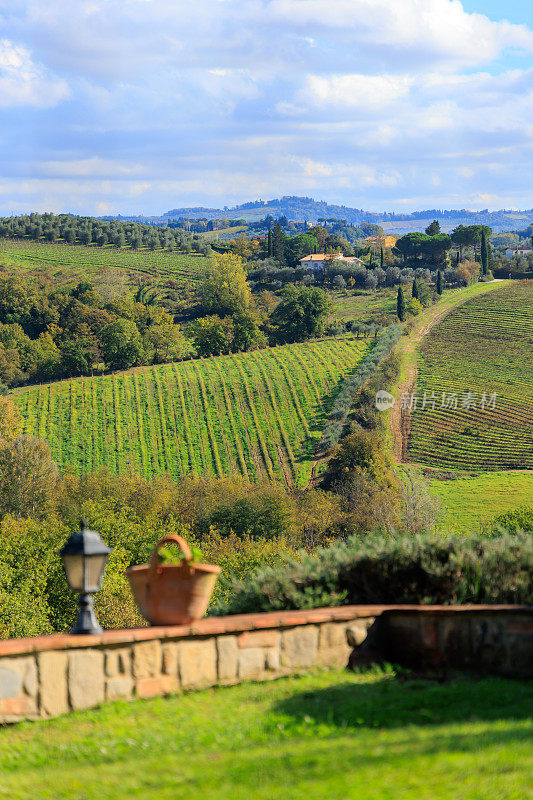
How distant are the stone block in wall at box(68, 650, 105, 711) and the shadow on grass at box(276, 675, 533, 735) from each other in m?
1.31

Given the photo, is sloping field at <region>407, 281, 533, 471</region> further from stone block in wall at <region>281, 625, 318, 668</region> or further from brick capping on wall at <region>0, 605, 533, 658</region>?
stone block in wall at <region>281, 625, 318, 668</region>

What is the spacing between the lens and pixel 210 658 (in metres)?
6.00

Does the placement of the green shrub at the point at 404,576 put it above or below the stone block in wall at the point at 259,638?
above

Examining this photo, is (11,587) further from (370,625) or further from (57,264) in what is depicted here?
(57,264)

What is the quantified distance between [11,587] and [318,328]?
180 feet

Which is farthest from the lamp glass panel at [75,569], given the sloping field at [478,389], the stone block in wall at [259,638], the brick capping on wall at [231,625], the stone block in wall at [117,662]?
the sloping field at [478,389]

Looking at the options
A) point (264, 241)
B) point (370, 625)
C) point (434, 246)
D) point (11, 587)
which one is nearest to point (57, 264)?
point (264, 241)

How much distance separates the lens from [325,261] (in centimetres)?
11175

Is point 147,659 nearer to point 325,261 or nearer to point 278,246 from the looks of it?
point 325,261

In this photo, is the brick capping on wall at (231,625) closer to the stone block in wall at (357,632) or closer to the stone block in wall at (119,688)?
the stone block in wall at (357,632)

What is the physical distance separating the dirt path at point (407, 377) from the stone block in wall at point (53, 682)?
163 feet

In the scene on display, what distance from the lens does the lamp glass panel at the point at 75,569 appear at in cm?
632

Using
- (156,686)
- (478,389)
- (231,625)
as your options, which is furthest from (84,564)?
(478,389)

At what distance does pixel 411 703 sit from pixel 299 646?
123 cm
